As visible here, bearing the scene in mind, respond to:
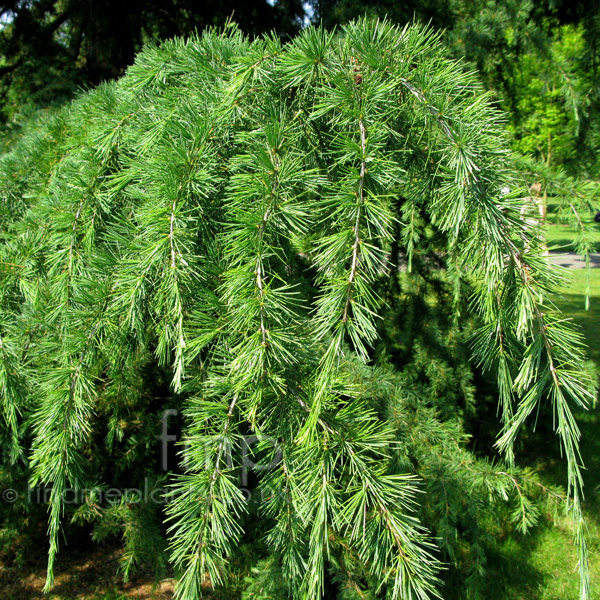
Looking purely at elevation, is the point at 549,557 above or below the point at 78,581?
above

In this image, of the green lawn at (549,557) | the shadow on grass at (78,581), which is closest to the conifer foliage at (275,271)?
the green lawn at (549,557)

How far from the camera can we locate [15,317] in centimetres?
122

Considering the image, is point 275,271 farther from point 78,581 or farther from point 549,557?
point 549,557

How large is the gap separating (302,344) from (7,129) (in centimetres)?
220

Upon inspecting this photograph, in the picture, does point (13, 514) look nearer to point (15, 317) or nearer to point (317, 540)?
point (15, 317)

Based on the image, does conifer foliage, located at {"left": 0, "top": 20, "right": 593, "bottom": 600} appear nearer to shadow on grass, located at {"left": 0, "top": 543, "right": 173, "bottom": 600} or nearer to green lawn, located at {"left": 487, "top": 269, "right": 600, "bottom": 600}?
green lawn, located at {"left": 487, "top": 269, "right": 600, "bottom": 600}

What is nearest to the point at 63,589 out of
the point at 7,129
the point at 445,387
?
the point at 445,387

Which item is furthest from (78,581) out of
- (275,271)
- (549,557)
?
(549,557)

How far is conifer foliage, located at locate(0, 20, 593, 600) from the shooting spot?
2.54 feet

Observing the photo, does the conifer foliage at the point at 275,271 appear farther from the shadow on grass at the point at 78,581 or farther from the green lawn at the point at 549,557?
the shadow on grass at the point at 78,581

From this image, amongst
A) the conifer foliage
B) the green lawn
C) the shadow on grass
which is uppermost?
Result: the conifer foliage

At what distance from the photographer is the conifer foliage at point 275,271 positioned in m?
0.78

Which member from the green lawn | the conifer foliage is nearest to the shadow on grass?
the conifer foliage

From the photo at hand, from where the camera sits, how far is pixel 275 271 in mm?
1011
